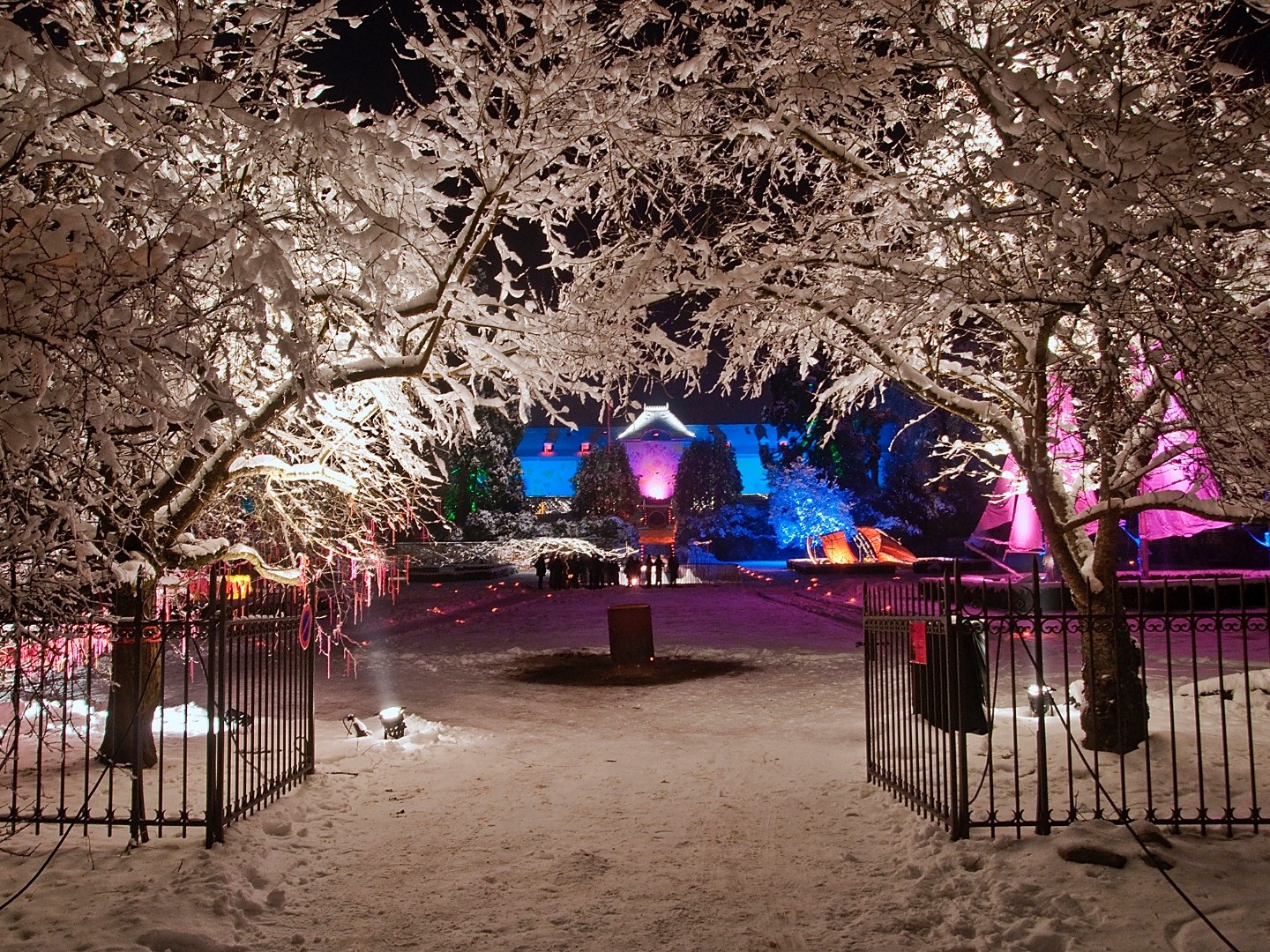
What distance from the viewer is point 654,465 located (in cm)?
8881

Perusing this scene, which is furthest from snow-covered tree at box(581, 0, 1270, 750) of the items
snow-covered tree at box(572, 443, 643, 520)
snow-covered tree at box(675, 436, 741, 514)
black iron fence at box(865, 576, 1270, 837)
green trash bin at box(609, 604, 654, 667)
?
snow-covered tree at box(675, 436, 741, 514)

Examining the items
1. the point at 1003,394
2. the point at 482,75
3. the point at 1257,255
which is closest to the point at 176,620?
the point at 482,75

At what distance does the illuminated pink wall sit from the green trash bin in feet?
235

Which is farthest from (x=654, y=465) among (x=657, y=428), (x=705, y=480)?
(x=705, y=480)

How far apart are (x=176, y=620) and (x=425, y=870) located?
264cm

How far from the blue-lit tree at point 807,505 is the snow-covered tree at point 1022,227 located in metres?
44.7

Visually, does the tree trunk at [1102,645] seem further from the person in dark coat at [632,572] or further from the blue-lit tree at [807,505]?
the blue-lit tree at [807,505]

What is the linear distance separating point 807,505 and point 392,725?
4764 cm

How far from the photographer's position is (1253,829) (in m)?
6.21

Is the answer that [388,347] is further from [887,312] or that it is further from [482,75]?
[887,312]

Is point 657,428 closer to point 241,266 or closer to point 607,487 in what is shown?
point 607,487

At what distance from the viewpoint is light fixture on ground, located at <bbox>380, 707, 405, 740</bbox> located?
10.1 meters

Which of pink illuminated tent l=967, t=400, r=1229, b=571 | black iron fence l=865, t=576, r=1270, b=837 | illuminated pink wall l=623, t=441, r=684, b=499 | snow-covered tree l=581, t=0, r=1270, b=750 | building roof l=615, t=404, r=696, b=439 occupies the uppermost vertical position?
building roof l=615, t=404, r=696, b=439

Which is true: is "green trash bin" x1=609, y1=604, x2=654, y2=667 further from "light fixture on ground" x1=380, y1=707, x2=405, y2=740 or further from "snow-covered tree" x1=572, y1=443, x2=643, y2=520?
A: "snow-covered tree" x1=572, y1=443, x2=643, y2=520
